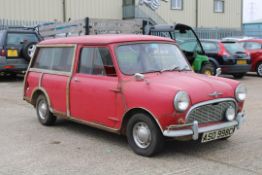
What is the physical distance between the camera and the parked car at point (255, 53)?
17.7 m

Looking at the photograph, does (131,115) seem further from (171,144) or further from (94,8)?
(94,8)

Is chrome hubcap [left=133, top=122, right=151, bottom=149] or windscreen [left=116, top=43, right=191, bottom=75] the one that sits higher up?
windscreen [left=116, top=43, right=191, bottom=75]

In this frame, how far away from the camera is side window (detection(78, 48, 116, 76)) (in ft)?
21.8

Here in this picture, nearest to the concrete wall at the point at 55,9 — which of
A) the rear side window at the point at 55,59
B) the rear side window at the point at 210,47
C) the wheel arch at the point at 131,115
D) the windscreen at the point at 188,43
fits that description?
the rear side window at the point at 210,47

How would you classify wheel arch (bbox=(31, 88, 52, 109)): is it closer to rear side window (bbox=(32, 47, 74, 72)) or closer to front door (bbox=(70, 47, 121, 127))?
rear side window (bbox=(32, 47, 74, 72))

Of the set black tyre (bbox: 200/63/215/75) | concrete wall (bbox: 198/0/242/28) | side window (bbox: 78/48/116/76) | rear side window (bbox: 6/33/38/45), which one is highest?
concrete wall (bbox: 198/0/242/28)

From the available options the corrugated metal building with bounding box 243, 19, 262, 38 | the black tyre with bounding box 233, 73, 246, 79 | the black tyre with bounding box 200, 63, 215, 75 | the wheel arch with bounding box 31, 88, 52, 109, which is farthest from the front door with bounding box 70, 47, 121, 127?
the corrugated metal building with bounding box 243, 19, 262, 38

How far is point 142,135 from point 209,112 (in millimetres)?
948

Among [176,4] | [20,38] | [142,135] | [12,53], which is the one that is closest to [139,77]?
[142,135]

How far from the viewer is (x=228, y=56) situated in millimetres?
16047

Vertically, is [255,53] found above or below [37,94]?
above

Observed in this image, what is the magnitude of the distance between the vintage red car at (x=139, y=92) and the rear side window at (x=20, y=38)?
299 inches

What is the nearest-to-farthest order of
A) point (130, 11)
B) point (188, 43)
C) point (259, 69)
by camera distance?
1. point (188, 43)
2. point (259, 69)
3. point (130, 11)

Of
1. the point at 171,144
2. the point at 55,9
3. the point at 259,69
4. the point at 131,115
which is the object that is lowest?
the point at 171,144
